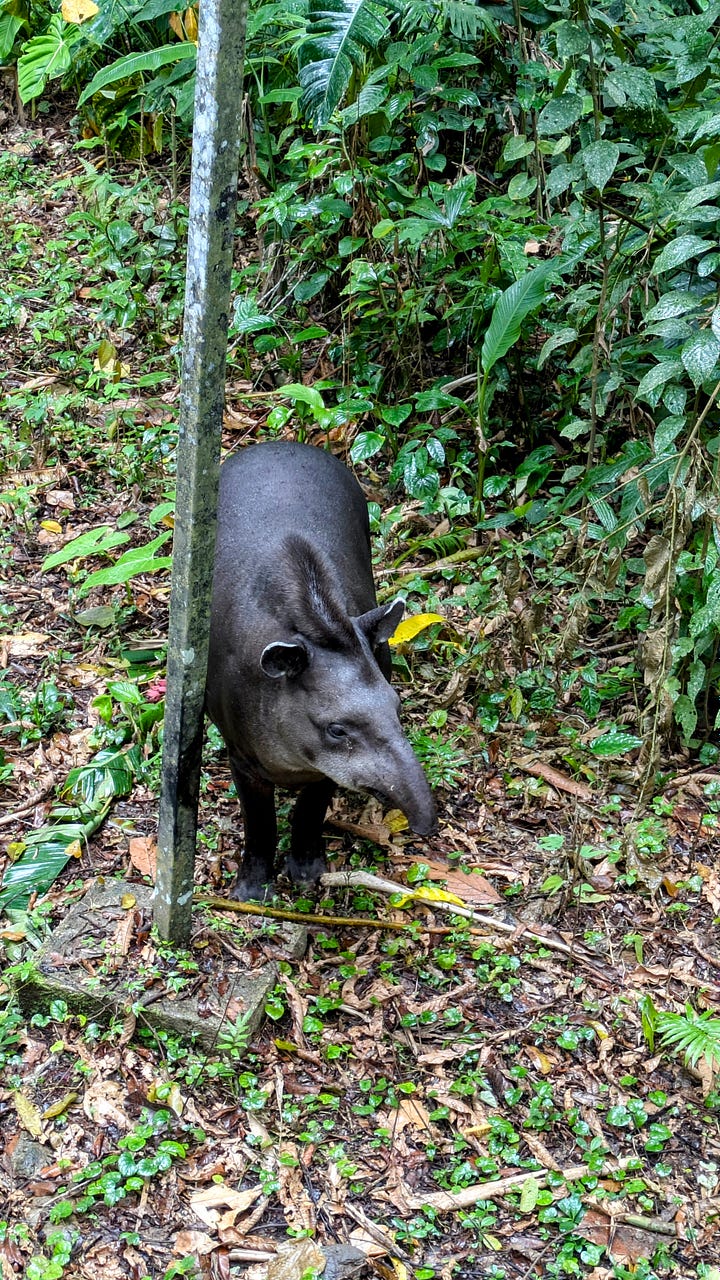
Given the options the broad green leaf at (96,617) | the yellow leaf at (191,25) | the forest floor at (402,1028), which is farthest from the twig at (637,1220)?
the yellow leaf at (191,25)

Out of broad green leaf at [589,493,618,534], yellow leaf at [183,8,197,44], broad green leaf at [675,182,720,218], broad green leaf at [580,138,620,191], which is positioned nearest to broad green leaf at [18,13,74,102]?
yellow leaf at [183,8,197,44]

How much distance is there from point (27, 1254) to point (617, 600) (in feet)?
14.7

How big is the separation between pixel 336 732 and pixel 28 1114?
179cm

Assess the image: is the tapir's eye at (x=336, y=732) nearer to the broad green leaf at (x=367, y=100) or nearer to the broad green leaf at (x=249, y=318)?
the broad green leaf at (x=249, y=318)

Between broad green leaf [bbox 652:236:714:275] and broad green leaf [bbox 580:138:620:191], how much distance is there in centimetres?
52

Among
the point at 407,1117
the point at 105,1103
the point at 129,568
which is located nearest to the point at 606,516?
the point at 129,568

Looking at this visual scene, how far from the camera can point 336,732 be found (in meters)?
4.90

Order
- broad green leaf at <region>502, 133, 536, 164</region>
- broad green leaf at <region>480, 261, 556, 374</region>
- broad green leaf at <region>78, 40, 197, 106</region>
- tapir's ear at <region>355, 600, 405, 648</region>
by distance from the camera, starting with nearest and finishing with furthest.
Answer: tapir's ear at <region>355, 600, 405, 648</region> → broad green leaf at <region>480, 261, 556, 374</region> → broad green leaf at <region>502, 133, 536, 164</region> → broad green leaf at <region>78, 40, 197, 106</region>

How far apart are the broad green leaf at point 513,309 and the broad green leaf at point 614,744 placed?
2242mm

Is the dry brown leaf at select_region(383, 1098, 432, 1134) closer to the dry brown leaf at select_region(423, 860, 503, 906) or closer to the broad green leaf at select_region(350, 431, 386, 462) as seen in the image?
the dry brown leaf at select_region(423, 860, 503, 906)

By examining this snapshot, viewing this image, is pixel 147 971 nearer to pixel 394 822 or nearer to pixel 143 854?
pixel 143 854

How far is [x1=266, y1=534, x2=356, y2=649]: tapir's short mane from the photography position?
4.98 m

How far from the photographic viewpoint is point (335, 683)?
492 centimetres

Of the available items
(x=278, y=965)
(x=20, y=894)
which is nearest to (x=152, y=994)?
(x=278, y=965)
